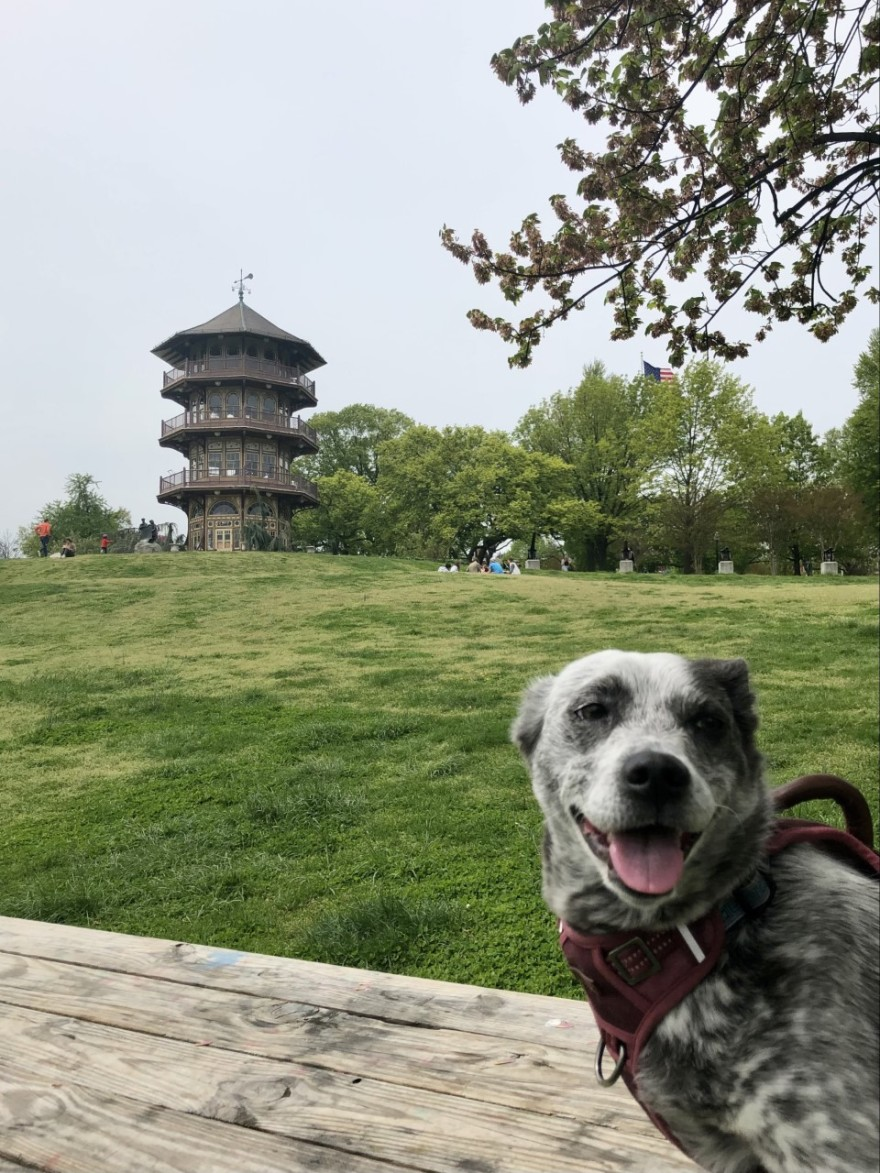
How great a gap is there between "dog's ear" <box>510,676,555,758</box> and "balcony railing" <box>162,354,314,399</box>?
49471mm

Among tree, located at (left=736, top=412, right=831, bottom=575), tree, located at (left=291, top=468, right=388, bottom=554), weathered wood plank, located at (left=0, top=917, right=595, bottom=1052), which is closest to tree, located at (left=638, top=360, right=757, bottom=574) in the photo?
tree, located at (left=736, top=412, right=831, bottom=575)

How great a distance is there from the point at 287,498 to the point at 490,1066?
162 feet

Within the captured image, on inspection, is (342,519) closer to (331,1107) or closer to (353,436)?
(353,436)

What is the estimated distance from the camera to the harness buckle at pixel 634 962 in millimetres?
1504

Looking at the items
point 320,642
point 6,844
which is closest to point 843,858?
point 6,844

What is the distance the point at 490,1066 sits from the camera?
6.98 feet

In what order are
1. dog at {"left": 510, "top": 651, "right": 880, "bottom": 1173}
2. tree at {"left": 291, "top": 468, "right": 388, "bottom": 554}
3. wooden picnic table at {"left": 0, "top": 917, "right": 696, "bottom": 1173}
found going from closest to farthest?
dog at {"left": 510, "top": 651, "right": 880, "bottom": 1173}, wooden picnic table at {"left": 0, "top": 917, "right": 696, "bottom": 1173}, tree at {"left": 291, "top": 468, "right": 388, "bottom": 554}

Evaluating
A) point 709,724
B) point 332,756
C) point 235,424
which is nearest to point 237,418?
point 235,424

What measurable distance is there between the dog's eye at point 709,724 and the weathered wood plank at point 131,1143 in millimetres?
1282

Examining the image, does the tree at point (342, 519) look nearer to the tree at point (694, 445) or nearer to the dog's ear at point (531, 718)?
the tree at point (694, 445)

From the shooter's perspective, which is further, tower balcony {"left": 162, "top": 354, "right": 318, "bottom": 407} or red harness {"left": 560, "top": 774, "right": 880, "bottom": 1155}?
tower balcony {"left": 162, "top": 354, "right": 318, "bottom": 407}

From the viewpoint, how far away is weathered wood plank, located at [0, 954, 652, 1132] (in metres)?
2.03

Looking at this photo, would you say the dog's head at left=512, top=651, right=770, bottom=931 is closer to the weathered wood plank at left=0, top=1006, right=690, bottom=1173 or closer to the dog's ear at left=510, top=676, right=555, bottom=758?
the dog's ear at left=510, top=676, right=555, bottom=758

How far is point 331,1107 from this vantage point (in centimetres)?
199
